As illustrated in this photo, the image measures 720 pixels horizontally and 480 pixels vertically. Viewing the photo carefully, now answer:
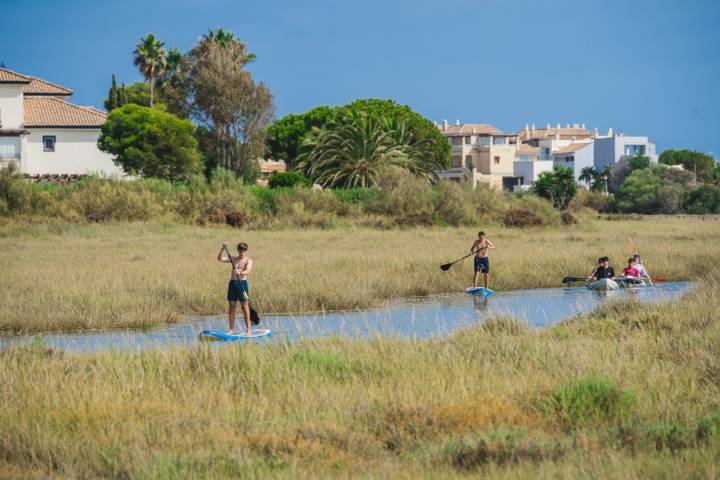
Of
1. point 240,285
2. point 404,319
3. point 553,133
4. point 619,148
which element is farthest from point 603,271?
point 553,133

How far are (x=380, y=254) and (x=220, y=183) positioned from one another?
21.2m

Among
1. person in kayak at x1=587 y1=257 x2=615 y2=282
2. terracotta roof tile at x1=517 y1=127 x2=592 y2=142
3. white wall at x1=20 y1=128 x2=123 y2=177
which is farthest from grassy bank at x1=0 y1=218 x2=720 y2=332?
terracotta roof tile at x1=517 y1=127 x2=592 y2=142

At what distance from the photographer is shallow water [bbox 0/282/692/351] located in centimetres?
1630

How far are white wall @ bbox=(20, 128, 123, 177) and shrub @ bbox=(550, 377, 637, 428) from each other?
6650cm

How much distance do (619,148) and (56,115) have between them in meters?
81.7

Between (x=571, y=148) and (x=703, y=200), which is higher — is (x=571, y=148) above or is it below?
above

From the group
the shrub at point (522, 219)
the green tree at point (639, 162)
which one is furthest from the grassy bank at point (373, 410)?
the green tree at point (639, 162)

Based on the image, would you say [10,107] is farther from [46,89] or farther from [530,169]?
[530,169]

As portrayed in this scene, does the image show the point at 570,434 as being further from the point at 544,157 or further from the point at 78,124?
the point at 544,157

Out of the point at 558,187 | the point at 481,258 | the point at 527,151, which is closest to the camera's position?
the point at 481,258

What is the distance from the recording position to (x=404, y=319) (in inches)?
797

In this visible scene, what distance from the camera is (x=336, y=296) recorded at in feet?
72.7

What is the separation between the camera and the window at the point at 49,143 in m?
75.6

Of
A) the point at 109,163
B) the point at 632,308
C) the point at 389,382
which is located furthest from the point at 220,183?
the point at 389,382
